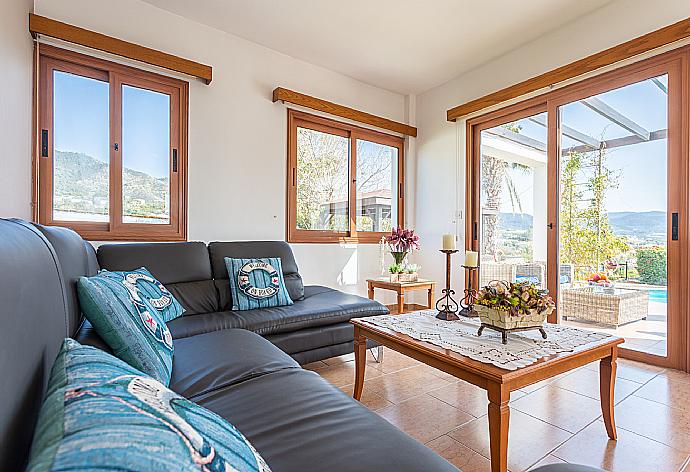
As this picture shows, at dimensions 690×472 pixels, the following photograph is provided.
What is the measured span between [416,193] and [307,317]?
2858mm

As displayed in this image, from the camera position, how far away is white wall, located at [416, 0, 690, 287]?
278 centimetres

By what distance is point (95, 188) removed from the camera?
2824mm

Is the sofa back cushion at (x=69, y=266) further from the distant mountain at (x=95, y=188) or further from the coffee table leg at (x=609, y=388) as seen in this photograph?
the coffee table leg at (x=609, y=388)

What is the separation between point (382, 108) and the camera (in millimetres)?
4590

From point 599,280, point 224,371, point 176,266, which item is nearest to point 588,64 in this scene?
point 599,280

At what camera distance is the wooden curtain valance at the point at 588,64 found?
2.52 meters

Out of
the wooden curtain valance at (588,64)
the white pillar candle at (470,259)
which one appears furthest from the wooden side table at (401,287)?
the wooden curtain valance at (588,64)

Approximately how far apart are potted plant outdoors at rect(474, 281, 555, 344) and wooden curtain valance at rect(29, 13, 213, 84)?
9.55ft

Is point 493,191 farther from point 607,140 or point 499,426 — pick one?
point 499,426

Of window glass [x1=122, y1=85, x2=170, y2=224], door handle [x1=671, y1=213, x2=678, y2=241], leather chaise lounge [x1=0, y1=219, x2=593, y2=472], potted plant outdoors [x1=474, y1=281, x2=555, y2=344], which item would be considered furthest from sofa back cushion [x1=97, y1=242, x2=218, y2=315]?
door handle [x1=671, y1=213, x2=678, y2=241]

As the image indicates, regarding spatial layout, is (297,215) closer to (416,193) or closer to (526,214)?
(416,193)

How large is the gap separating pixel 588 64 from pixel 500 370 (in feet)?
9.40

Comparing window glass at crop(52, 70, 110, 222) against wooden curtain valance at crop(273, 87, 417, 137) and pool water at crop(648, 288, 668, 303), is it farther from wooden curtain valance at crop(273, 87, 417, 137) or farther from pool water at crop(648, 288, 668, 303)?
pool water at crop(648, 288, 668, 303)

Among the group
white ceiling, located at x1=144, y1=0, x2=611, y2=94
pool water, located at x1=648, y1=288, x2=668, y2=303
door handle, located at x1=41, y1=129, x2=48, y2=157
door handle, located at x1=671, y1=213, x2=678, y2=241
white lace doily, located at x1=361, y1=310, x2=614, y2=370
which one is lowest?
white lace doily, located at x1=361, y1=310, x2=614, y2=370
